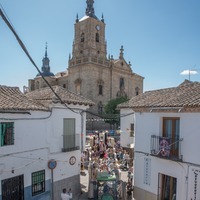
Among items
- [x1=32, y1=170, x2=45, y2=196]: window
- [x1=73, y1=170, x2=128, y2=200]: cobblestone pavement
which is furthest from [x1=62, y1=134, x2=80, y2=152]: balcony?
[x1=73, y1=170, x2=128, y2=200]: cobblestone pavement

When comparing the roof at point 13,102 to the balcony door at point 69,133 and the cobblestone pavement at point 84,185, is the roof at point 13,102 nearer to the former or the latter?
the balcony door at point 69,133

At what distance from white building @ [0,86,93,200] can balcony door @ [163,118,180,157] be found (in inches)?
196

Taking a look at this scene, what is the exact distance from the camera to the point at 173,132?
11.1m

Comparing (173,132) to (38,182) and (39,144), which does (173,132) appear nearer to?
(39,144)

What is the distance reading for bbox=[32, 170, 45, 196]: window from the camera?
38.2ft

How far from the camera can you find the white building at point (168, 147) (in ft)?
32.7

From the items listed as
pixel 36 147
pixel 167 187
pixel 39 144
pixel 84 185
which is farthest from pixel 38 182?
pixel 167 187

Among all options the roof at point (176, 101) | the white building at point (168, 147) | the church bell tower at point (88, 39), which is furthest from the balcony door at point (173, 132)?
the church bell tower at point (88, 39)

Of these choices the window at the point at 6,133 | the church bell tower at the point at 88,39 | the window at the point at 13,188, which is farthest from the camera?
the church bell tower at the point at 88,39

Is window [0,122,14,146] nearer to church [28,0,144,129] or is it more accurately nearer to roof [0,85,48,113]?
roof [0,85,48,113]

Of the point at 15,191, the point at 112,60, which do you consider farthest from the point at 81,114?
the point at 112,60

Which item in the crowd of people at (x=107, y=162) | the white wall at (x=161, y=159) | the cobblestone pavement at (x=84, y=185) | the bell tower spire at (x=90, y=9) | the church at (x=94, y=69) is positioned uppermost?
the bell tower spire at (x=90, y=9)

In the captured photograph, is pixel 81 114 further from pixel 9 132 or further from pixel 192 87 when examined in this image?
pixel 192 87

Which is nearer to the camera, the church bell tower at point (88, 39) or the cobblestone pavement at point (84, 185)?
the cobblestone pavement at point (84, 185)
